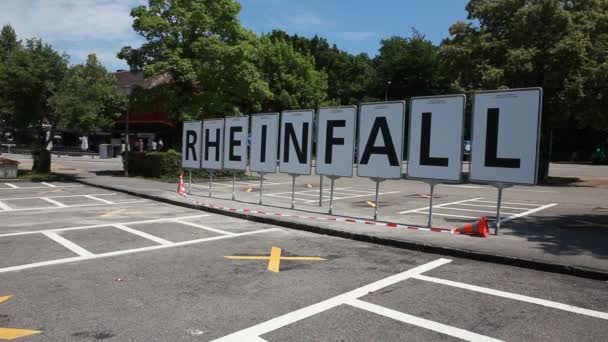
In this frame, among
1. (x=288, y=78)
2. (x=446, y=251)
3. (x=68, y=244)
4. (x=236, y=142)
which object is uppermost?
(x=288, y=78)

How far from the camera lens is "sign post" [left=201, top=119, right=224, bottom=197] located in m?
16.0

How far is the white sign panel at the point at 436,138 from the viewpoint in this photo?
393 inches

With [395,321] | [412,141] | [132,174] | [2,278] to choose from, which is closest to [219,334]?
[395,321]

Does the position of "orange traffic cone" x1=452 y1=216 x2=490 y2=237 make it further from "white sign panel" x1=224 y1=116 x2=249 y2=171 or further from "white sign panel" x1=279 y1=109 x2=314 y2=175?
"white sign panel" x1=224 y1=116 x2=249 y2=171

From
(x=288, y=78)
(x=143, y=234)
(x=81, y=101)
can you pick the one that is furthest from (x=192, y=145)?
(x=288, y=78)

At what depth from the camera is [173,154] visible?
24609 millimetres

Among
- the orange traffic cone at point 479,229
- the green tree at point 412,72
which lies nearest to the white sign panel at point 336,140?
the orange traffic cone at point 479,229

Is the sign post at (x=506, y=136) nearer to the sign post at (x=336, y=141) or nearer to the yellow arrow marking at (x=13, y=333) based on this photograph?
the sign post at (x=336, y=141)

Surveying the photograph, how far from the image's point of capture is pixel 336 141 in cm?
1237

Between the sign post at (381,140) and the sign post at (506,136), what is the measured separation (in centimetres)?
185

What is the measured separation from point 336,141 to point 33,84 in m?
17.2

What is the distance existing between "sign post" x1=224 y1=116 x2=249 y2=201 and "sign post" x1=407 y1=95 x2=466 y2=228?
615cm

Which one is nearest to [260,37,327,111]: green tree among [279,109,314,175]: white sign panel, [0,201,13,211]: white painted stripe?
[279,109,314,175]: white sign panel

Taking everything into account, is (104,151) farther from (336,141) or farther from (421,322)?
(421,322)
